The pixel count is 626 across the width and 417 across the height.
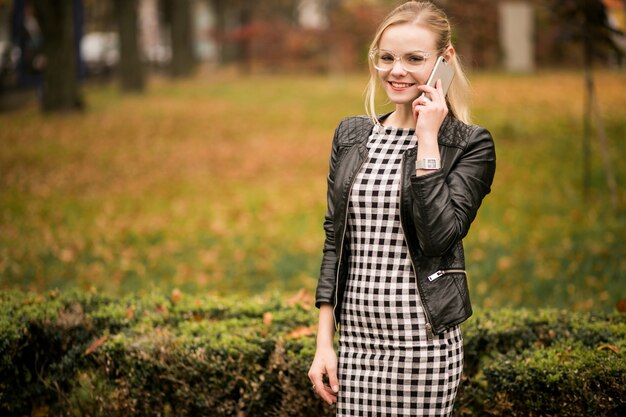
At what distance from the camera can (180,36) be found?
1347 inches

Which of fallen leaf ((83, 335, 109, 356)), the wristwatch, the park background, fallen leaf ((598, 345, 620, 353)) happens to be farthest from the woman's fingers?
fallen leaf ((83, 335, 109, 356))

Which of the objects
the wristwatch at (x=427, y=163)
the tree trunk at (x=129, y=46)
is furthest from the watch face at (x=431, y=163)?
the tree trunk at (x=129, y=46)

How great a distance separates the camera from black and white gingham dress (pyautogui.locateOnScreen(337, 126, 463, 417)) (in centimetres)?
278

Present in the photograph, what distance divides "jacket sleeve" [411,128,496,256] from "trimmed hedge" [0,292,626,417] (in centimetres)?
125

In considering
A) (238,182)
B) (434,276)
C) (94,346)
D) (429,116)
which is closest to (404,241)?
(434,276)

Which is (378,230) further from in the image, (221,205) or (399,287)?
(221,205)

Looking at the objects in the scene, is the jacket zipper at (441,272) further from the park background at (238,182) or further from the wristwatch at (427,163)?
the park background at (238,182)

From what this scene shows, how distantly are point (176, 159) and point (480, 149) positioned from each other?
1337cm

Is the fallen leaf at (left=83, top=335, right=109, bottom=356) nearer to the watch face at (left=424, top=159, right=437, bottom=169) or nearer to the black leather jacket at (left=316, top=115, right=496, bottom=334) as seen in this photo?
the black leather jacket at (left=316, top=115, right=496, bottom=334)

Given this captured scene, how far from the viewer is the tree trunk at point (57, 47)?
1992 centimetres

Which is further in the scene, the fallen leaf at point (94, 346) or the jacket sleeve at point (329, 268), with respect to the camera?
the fallen leaf at point (94, 346)

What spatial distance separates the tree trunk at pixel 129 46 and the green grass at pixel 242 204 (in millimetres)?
4791

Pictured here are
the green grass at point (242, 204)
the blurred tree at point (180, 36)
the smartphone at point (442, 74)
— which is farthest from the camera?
the blurred tree at point (180, 36)

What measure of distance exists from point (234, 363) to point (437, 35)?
195cm
